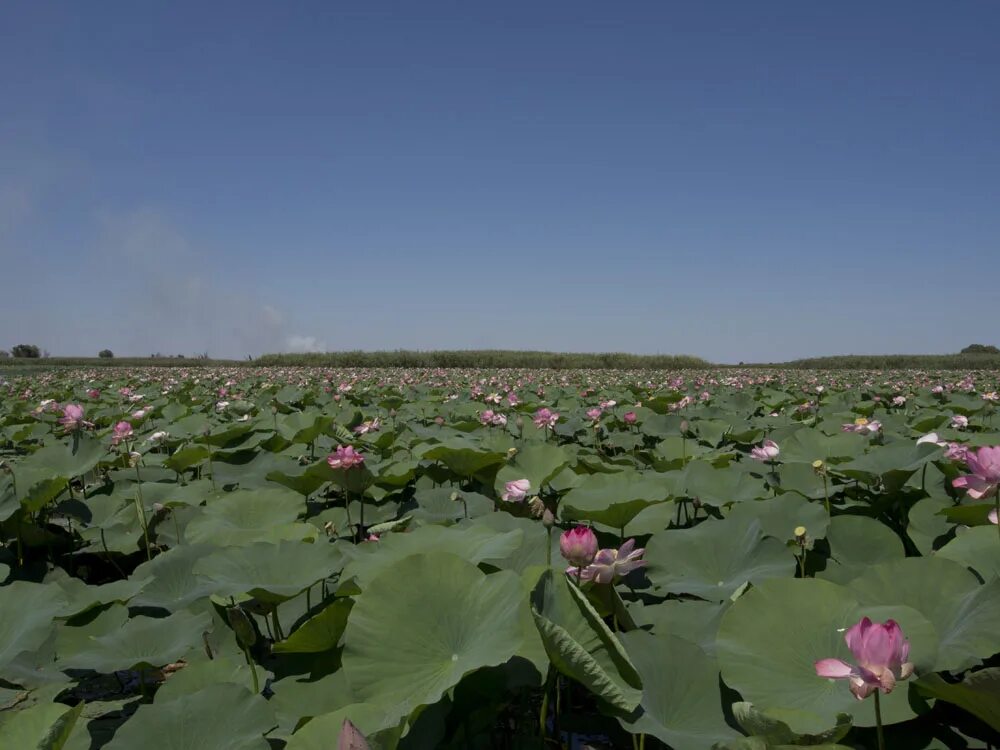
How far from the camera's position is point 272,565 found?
4.39 feet

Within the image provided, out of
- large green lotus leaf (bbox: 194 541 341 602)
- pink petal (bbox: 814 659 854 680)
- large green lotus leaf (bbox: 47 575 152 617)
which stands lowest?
large green lotus leaf (bbox: 47 575 152 617)

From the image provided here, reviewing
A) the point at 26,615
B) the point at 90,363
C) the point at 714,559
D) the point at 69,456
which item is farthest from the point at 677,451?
the point at 90,363

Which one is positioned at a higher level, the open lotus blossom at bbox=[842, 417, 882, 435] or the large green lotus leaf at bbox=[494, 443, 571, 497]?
the open lotus blossom at bbox=[842, 417, 882, 435]

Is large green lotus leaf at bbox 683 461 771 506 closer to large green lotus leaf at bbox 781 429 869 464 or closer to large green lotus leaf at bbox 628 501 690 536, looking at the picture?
large green lotus leaf at bbox 628 501 690 536

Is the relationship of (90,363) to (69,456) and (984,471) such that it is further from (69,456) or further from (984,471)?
(984,471)

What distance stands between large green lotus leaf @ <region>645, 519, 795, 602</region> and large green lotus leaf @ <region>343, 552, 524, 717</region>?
0.51m

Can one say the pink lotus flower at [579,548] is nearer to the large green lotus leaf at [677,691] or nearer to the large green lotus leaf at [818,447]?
the large green lotus leaf at [677,691]

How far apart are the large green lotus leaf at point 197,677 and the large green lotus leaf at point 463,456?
46.4 inches

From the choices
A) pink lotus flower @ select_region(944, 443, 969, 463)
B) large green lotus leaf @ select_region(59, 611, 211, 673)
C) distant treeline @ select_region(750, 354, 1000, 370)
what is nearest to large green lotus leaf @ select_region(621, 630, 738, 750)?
large green lotus leaf @ select_region(59, 611, 211, 673)

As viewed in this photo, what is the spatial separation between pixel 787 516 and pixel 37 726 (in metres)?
1.51

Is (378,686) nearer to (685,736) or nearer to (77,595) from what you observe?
(685,736)

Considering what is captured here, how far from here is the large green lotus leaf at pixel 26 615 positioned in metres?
1.23

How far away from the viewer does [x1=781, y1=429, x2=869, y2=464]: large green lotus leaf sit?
238cm

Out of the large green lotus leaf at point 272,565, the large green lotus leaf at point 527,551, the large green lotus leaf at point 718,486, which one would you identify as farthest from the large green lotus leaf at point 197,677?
the large green lotus leaf at point 718,486
